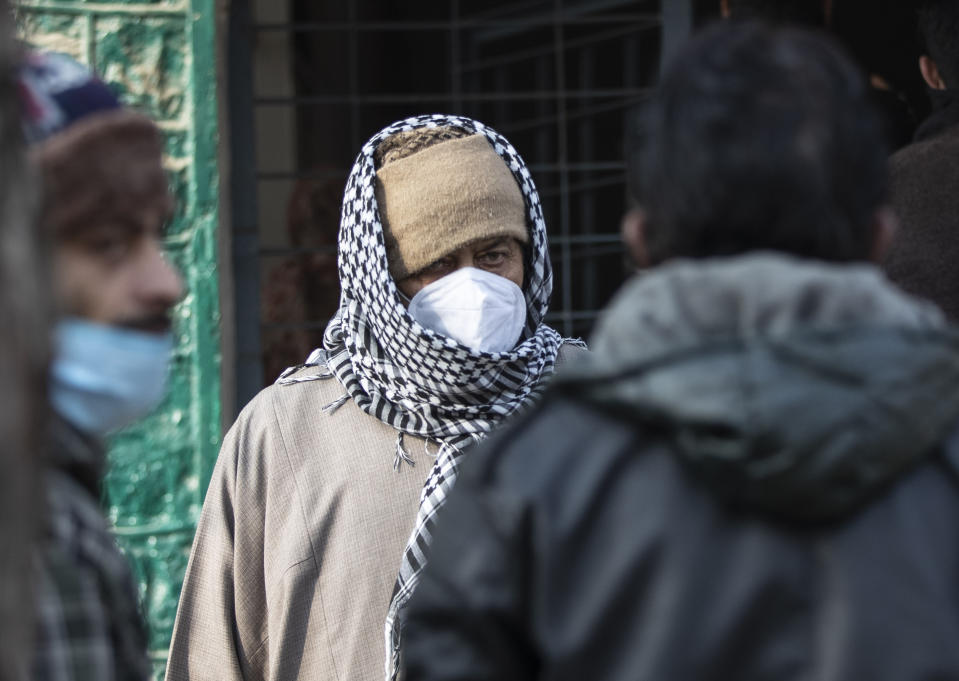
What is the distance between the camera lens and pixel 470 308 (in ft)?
8.27

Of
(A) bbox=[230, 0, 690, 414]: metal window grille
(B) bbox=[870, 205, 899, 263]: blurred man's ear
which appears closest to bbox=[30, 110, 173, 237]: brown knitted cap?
(B) bbox=[870, 205, 899, 263]: blurred man's ear

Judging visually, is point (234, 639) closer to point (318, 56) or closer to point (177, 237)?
point (177, 237)

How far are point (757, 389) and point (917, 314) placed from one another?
0.68 ft

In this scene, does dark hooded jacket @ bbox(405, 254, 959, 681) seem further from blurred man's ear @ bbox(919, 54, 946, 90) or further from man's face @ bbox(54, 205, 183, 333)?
blurred man's ear @ bbox(919, 54, 946, 90)

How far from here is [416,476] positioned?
2479mm

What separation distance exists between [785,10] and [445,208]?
2.75 meters

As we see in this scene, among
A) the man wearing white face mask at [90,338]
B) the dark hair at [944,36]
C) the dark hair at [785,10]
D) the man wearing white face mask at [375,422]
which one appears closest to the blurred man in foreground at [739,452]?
the man wearing white face mask at [90,338]

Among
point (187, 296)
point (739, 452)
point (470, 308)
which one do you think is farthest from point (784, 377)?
point (187, 296)

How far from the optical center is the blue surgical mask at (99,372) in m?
1.30

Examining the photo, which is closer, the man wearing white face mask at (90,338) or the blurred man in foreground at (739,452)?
the blurred man in foreground at (739,452)

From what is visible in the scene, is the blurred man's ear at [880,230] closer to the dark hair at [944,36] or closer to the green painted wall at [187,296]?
the dark hair at [944,36]

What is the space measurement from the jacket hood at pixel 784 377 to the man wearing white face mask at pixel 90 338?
0.47m

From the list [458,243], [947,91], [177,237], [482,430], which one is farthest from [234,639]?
[947,91]

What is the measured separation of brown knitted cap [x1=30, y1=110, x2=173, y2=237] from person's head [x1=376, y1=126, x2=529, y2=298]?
1157 millimetres
